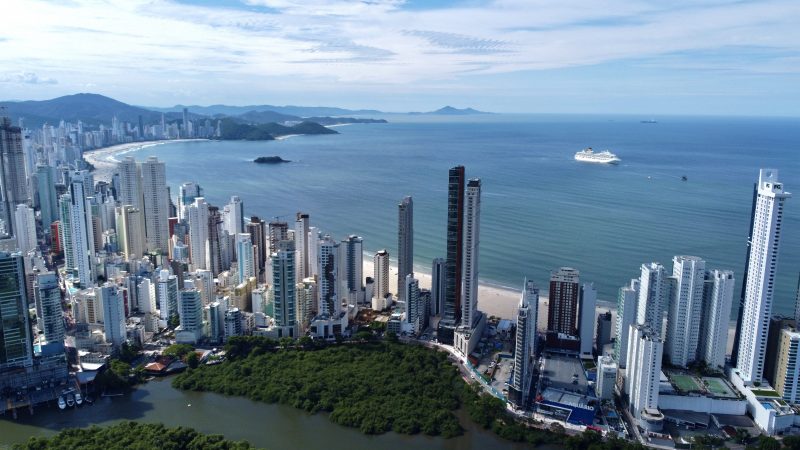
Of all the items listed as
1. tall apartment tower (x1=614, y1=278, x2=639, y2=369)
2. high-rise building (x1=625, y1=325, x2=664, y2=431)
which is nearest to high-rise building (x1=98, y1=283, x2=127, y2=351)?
tall apartment tower (x1=614, y1=278, x2=639, y2=369)

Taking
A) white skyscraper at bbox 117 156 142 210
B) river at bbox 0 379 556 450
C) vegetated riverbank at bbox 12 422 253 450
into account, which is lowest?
river at bbox 0 379 556 450

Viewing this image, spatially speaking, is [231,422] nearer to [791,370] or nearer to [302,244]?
[302,244]

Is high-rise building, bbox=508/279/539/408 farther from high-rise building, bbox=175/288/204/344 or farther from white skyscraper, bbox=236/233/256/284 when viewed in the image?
white skyscraper, bbox=236/233/256/284

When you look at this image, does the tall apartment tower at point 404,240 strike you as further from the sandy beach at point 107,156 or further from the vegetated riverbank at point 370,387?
the sandy beach at point 107,156

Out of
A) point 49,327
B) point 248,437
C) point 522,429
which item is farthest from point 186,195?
point 522,429

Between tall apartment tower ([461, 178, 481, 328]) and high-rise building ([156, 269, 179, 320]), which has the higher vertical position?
tall apartment tower ([461, 178, 481, 328])

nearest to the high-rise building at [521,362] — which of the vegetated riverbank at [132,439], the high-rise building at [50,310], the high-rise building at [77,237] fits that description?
the vegetated riverbank at [132,439]
